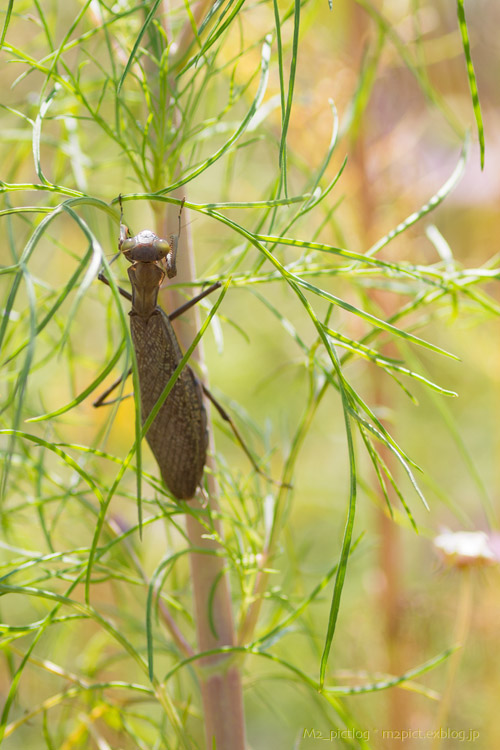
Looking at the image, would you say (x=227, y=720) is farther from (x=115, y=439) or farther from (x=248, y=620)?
(x=115, y=439)

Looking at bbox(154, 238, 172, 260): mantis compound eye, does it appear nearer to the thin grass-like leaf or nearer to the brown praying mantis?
the brown praying mantis

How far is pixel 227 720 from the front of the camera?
14.8 inches

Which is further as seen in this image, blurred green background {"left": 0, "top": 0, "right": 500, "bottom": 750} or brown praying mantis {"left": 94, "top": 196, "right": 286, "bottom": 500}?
blurred green background {"left": 0, "top": 0, "right": 500, "bottom": 750}

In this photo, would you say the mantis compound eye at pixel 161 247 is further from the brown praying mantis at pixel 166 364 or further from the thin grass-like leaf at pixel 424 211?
the thin grass-like leaf at pixel 424 211

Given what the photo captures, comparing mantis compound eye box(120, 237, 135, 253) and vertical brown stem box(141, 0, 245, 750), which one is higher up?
mantis compound eye box(120, 237, 135, 253)

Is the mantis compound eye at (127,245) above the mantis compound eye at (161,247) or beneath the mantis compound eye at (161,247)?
above

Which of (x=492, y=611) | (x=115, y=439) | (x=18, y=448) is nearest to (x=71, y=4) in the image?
(x=115, y=439)

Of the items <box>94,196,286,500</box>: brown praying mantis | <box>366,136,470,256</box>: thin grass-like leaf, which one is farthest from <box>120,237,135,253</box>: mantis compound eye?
<box>366,136,470,256</box>: thin grass-like leaf

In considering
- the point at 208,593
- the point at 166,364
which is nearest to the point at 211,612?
the point at 208,593

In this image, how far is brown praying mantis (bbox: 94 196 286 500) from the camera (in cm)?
36

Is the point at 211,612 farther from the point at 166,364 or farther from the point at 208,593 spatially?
the point at 166,364

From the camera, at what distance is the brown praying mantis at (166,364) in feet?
1.18

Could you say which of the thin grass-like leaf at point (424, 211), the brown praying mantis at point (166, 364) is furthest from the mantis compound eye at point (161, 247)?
the thin grass-like leaf at point (424, 211)

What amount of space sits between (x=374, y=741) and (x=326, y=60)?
749 mm
